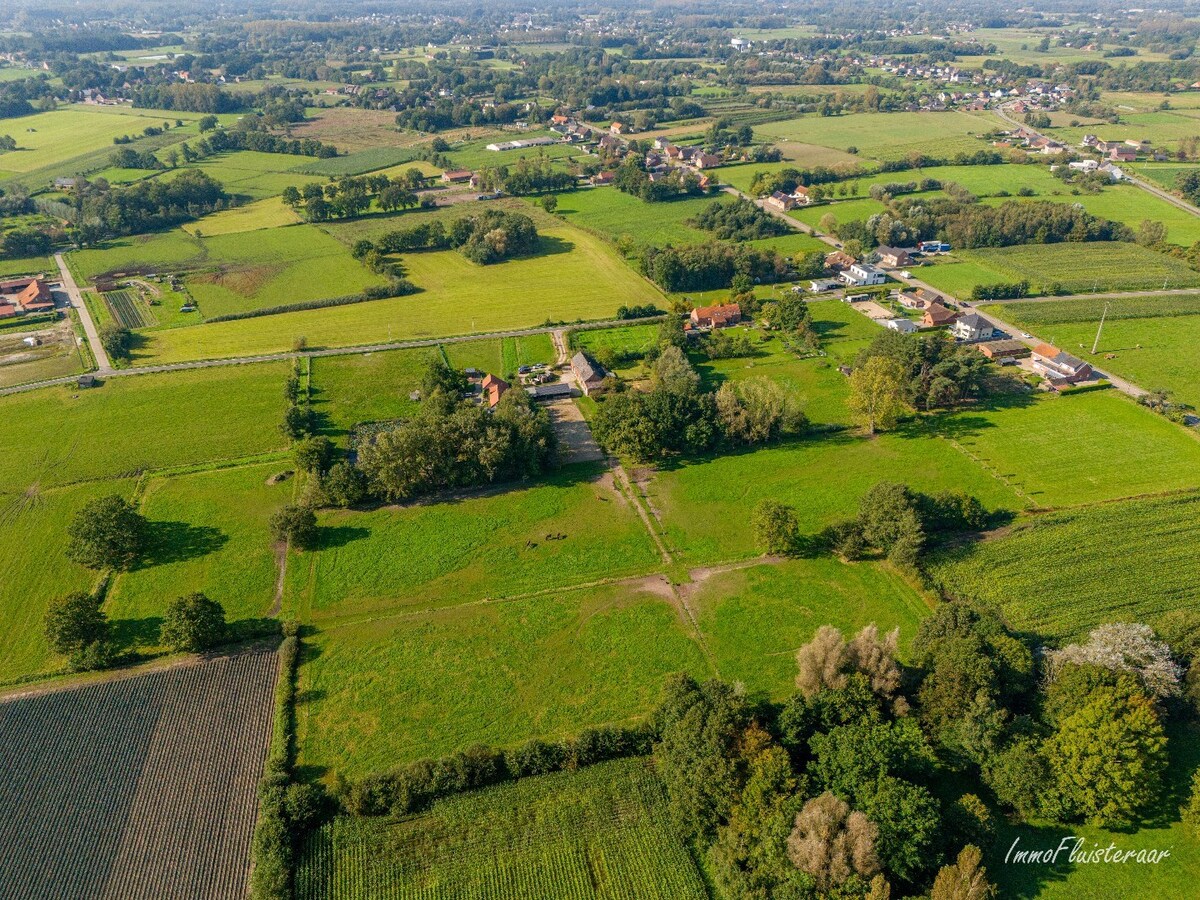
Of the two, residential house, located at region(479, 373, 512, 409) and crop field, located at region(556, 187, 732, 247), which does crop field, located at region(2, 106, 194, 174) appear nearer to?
crop field, located at region(556, 187, 732, 247)

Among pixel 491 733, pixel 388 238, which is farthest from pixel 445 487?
pixel 388 238

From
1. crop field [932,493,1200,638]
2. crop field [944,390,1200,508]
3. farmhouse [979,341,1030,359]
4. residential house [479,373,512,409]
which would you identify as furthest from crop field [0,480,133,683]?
farmhouse [979,341,1030,359]

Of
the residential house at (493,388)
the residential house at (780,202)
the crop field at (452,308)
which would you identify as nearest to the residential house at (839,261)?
the crop field at (452,308)

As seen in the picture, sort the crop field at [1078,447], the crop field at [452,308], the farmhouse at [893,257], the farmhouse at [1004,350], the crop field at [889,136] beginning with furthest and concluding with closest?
the crop field at [889,136]
the farmhouse at [893,257]
the crop field at [452,308]
the farmhouse at [1004,350]
the crop field at [1078,447]

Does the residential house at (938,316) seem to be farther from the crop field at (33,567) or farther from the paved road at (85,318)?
the paved road at (85,318)

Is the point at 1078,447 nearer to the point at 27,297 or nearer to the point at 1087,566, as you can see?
the point at 1087,566

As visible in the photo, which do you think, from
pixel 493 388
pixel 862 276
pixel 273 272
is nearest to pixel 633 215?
pixel 862 276
